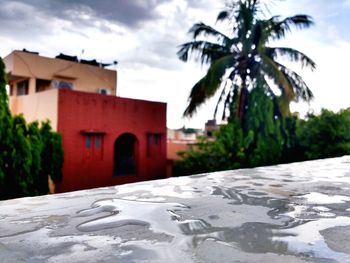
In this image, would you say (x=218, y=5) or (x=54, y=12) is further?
(x=218, y=5)

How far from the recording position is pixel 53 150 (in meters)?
7.02

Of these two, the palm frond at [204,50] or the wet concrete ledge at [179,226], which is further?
the palm frond at [204,50]

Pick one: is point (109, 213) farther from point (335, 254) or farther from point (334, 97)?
point (334, 97)

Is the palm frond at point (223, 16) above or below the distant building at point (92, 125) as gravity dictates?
above

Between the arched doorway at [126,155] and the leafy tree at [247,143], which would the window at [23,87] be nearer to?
the arched doorway at [126,155]

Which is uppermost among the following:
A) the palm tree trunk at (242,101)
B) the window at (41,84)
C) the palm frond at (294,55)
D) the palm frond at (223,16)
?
the palm frond at (223,16)

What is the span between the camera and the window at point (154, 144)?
35.9 feet

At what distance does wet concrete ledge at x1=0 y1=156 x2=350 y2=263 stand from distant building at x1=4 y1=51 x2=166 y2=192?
6.75 m

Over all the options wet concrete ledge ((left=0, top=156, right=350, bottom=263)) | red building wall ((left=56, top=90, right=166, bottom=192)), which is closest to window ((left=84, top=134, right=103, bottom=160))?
red building wall ((left=56, top=90, right=166, bottom=192))

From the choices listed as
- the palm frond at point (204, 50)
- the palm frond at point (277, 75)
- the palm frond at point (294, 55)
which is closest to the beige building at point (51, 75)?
the palm frond at point (204, 50)

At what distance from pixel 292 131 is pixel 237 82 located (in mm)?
3556

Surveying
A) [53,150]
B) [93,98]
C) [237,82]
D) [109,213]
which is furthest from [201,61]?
[109,213]

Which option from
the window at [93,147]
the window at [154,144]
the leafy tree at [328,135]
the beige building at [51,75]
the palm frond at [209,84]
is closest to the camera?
the palm frond at [209,84]

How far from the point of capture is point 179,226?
1471mm
